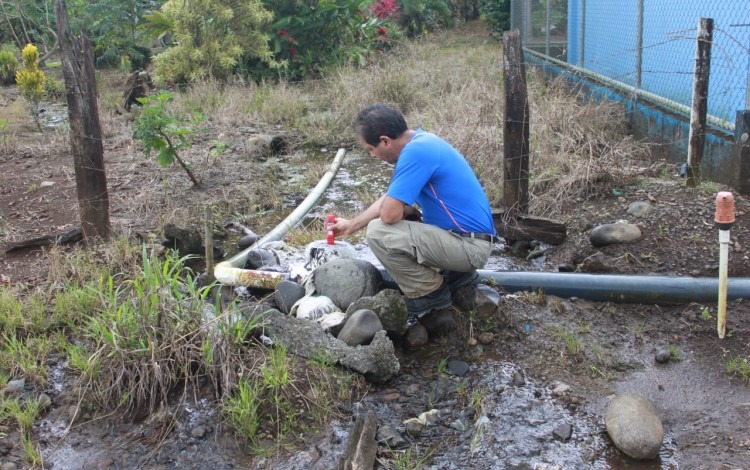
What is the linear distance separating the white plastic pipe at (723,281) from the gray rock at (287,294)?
2.44 m

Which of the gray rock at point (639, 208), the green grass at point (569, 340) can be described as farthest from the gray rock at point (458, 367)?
the gray rock at point (639, 208)

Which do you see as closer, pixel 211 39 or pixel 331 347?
pixel 331 347

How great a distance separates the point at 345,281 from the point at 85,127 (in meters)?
2.29

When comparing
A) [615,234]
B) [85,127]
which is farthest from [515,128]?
[85,127]

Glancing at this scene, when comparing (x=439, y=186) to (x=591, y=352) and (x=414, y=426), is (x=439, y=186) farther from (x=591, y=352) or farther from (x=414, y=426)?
(x=414, y=426)

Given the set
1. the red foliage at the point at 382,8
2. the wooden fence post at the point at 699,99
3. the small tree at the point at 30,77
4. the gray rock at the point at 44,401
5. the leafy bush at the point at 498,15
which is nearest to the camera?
the gray rock at the point at 44,401

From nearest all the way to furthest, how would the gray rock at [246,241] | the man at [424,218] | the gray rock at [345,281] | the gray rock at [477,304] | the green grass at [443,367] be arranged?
the green grass at [443,367], the man at [424,218], the gray rock at [477,304], the gray rock at [345,281], the gray rock at [246,241]

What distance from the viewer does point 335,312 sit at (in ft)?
14.0

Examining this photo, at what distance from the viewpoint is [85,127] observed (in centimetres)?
510

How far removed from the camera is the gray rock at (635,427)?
3.11 m

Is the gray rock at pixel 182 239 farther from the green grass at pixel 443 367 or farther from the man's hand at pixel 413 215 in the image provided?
the green grass at pixel 443 367

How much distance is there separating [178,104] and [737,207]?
7.98m

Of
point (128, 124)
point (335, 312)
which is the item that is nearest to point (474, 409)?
point (335, 312)

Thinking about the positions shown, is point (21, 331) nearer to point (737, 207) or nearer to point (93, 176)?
point (93, 176)
